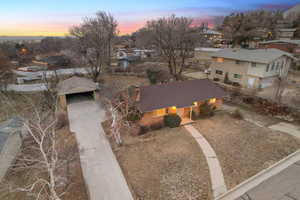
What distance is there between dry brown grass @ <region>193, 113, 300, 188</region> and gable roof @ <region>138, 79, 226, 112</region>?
8.25 ft

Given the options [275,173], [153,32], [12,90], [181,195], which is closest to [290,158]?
[275,173]

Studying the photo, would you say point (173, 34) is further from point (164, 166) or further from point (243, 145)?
point (164, 166)

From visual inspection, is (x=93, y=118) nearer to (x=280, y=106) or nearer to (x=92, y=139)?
(x=92, y=139)

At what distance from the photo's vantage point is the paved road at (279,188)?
24.1 ft

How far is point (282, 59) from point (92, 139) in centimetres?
2794

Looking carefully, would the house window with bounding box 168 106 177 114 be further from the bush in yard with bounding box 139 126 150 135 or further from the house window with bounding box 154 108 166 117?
the bush in yard with bounding box 139 126 150 135

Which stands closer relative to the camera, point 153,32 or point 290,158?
point 290,158

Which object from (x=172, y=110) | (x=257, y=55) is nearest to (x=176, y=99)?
(x=172, y=110)

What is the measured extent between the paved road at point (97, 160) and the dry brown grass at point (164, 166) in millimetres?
541

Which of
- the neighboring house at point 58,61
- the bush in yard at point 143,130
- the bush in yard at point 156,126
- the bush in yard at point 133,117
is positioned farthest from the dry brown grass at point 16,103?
the neighboring house at point 58,61

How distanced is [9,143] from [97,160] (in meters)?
6.60

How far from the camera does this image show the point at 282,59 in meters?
23.5

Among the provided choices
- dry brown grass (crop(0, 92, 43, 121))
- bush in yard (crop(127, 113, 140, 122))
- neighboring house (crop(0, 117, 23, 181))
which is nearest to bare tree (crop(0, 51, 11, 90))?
dry brown grass (crop(0, 92, 43, 121))

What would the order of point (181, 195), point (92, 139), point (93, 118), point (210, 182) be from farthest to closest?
1. point (93, 118)
2. point (92, 139)
3. point (210, 182)
4. point (181, 195)
